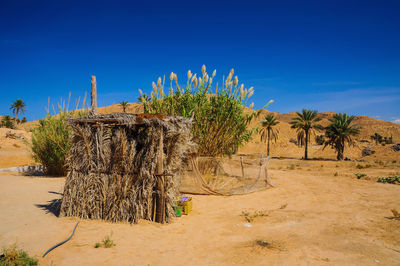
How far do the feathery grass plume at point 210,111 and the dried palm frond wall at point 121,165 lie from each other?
15.4 ft

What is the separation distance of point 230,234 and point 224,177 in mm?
5283

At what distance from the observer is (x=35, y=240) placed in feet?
17.0

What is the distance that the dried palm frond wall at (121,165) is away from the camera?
249 inches

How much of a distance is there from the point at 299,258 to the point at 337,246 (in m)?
1.06

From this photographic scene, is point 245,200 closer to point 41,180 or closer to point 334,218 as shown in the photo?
point 334,218

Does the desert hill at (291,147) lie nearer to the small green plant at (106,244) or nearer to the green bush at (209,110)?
the green bush at (209,110)

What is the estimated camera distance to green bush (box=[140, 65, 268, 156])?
11.6 meters

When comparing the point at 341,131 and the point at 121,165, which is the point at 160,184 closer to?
the point at 121,165

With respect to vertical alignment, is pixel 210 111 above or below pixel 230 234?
above

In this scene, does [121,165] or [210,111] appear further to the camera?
[210,111]

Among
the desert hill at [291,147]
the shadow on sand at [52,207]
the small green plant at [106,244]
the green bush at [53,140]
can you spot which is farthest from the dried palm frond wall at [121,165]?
the green bush at [53,140]

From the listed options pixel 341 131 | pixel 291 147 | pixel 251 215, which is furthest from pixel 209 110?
pixel 291 147

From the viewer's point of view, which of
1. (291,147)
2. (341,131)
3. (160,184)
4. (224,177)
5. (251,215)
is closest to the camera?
(160,184)

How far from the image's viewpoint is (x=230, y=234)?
5.79 metres
